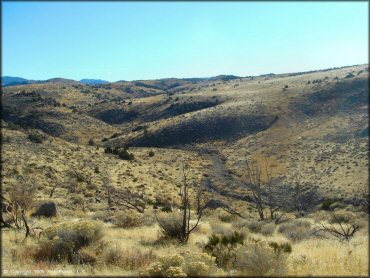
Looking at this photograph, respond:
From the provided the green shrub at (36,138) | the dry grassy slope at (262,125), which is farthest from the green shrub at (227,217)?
the green shrub at (36,138)

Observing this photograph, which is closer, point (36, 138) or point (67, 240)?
point (67, 240)

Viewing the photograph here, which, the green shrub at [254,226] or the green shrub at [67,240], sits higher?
the green shrub at [67,240]

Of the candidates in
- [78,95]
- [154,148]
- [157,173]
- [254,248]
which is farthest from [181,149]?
[78,95]

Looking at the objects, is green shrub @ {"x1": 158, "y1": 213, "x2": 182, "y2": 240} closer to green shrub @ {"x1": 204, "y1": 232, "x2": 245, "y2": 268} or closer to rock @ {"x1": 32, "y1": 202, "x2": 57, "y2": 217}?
green shrub @ {"x1": 204, "y1": 232, "x2": 245, "y2": 268}

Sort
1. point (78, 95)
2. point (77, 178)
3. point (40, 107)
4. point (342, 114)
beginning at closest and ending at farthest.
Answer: point (77, 178) → point (342, 114) → point (40, 107) → point (78, 95)

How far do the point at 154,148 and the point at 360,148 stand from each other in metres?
33.2

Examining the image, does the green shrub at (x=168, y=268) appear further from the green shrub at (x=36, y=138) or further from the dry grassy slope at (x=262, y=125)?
the green shrub at (x=36, y=138)

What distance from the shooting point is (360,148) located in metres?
53.1

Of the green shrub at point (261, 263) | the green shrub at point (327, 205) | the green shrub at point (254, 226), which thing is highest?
the green shrub at point (261, 263)

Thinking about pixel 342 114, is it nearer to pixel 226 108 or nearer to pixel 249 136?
pixel 249 136

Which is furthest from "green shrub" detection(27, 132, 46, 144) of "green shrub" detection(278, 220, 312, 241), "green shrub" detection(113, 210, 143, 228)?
"green shrub" detection(278, 220, 312, 241)

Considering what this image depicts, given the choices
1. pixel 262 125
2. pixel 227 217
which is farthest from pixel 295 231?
pixel 262 125

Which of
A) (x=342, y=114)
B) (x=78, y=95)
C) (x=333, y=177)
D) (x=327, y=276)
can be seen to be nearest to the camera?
(x=327, y=276)

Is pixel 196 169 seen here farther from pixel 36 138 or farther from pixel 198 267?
pixel 198 267
